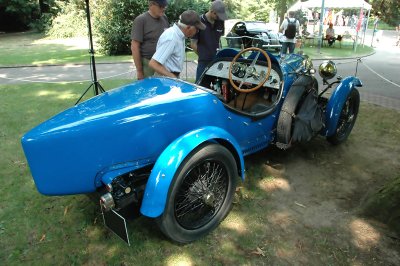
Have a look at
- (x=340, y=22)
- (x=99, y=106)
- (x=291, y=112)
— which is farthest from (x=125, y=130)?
(x=340, y=22)

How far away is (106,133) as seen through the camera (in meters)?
2.06

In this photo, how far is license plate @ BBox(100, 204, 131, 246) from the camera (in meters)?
1.97

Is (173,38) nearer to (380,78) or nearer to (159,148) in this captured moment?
(159,148)

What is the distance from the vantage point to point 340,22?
24078 millimetres

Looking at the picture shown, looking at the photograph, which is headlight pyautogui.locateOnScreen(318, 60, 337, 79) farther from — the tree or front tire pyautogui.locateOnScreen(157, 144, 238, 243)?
the tree

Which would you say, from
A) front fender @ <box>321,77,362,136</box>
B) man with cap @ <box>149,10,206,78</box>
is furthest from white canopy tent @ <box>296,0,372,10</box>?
man with cap @ <box>149,10,206,78</box>

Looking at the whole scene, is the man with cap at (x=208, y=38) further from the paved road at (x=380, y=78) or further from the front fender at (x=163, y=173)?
the front fender at (x=163, y=173)

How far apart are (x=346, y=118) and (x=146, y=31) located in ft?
9.20

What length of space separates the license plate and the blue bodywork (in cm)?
18

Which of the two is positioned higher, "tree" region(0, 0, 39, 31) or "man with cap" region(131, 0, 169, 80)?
"tree" region(0, 0, 39, 31)

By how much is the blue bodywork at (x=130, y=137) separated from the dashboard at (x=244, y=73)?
0.87 metres

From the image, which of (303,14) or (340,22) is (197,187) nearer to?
(303,14)

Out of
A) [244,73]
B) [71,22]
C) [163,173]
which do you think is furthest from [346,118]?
[71,22]

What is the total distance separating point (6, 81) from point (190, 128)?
7.12 meters
